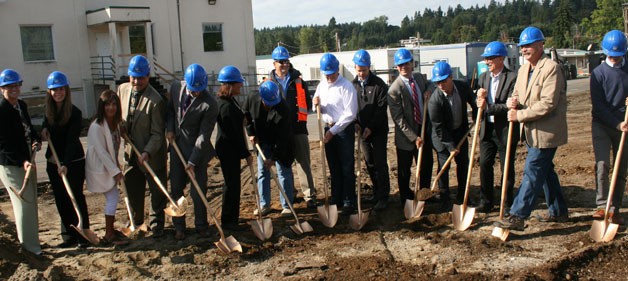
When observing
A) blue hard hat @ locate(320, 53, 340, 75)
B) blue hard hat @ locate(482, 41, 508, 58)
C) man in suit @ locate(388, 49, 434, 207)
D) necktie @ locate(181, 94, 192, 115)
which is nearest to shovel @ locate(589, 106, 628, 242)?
blue hard hat @ locate(482, 41, 508, 58)

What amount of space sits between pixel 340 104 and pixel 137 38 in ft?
64.0

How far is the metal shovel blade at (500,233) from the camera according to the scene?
582 centimetres

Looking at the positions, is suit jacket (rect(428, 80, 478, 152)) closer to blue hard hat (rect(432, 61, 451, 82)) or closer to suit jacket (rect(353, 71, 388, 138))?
blue hard hat (rect(432, 61, 451, 82))

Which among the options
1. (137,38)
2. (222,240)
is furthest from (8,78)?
(137,38)

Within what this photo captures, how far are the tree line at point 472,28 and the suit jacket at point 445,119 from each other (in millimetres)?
70145

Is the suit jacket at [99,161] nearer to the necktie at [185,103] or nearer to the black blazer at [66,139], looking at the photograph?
the black blazer at [66,139]

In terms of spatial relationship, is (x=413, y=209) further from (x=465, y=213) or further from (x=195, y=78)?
(x=195, y=78)

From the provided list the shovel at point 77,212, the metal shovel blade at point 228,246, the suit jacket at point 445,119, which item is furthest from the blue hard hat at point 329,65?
the shovel at point 77,212

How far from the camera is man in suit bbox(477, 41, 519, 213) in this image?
257 inches

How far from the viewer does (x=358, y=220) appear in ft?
21.6

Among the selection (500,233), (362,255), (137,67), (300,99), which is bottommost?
(362,255)

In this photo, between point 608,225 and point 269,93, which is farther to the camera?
point 269,93

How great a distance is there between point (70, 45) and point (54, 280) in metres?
19.8

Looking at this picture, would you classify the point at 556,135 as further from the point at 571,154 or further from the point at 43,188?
the point at 43,188
